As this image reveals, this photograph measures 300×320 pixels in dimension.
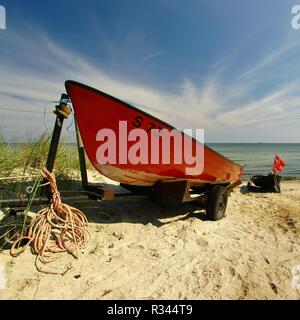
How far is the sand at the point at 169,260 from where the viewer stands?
2473 mm

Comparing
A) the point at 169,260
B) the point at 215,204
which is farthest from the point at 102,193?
the point at 215,204

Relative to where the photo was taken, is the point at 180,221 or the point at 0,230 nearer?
the point at 0,230

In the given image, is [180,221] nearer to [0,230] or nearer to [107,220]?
[107,220]

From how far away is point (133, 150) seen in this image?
3803mm

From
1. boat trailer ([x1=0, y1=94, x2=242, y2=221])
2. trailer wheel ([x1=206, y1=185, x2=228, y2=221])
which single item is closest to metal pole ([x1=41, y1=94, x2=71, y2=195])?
boat trailer ([x1=0, y1=94, x2=242, y2=221])

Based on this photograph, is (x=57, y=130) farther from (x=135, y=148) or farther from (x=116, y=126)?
(x=135, y=148)

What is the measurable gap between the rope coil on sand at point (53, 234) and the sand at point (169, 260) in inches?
4.1

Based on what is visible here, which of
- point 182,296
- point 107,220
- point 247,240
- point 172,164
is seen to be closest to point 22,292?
point 182,296

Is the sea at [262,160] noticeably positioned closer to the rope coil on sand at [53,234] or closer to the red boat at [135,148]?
the red boat at [135,148]

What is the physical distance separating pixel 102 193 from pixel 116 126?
937 millimetres

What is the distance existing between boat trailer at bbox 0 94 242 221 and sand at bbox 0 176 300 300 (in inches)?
13.0

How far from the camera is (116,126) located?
12.1 feet
